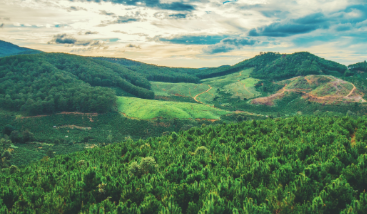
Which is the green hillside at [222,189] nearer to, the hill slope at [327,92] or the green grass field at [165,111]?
the green grass field at [165,111]

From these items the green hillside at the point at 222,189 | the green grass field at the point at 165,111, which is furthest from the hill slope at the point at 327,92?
the green hillside at the point at 222,189

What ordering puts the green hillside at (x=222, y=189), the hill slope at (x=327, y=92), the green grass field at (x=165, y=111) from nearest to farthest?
the green hillside at (x=222, y=189) < the green grass field at (x=165, y=111) < the hill slope at (x=327, y=92)

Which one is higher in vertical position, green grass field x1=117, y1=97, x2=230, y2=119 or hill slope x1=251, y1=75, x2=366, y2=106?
hill slope x1=251, y1=75, x2=366, y2=106

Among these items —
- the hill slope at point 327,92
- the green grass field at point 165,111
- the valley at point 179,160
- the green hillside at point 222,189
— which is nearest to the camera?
the green hillside at point 222,189

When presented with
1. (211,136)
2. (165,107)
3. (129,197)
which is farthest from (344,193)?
A: (165,107)

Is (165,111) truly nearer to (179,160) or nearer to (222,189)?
(179,160)

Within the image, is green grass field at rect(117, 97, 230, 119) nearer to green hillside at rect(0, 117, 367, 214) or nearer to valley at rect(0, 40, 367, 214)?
valley at rect(0, 40, 367, 214)

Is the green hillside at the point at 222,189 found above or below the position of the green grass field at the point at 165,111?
above

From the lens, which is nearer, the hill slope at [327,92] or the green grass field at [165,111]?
the green grass field at [165,111]

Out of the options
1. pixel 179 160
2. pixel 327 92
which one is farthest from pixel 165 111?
pixel 327 92

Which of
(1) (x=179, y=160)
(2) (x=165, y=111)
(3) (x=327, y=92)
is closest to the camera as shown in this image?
(1) (x=179, y=160)

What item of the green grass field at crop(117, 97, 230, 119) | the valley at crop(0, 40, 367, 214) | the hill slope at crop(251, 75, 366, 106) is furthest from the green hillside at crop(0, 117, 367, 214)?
the hill slope at crop(251, 75, 366, 106)
